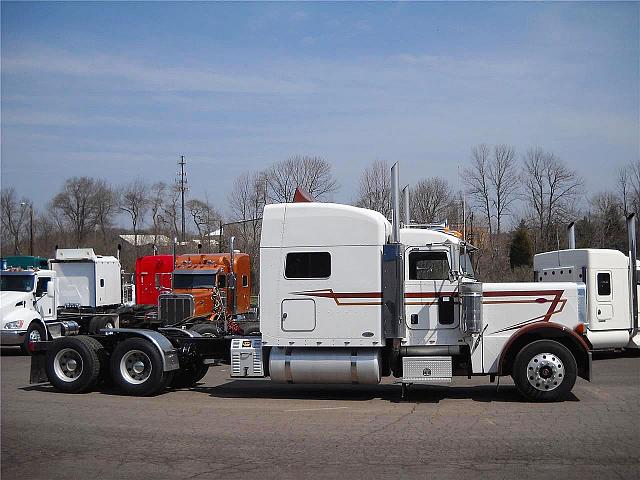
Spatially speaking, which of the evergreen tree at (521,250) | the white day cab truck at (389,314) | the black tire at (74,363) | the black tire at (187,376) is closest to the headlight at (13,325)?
the black tire at (74,363)

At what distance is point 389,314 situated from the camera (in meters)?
11.7

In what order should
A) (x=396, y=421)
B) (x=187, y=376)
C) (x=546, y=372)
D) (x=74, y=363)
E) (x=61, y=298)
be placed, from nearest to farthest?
(x=396, y=421), (x=546, y=372), (x=74, y=363), (x=187, y=376), (x=61, y=298)

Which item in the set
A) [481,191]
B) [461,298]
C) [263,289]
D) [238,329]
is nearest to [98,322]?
[238,329]

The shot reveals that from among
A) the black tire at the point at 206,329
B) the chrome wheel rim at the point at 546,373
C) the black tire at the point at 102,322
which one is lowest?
the chrome wheel rim at the point at 546,373

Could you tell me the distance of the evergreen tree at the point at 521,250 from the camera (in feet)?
→ 144

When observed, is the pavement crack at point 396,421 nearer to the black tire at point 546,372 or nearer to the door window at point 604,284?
the black tire at point 546,372

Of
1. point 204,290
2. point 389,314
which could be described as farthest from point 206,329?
point 204,290

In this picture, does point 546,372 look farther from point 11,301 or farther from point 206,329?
point 11,301

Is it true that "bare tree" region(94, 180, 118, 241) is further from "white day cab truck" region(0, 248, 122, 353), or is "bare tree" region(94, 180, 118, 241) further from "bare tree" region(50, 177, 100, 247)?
"white day cab truck" region(0, 248, 122, 353)

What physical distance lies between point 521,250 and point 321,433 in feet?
123

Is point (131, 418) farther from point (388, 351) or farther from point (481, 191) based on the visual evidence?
point (481, 191)

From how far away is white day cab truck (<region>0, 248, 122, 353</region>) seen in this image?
66.4 feet

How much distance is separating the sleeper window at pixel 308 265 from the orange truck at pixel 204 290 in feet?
24.4

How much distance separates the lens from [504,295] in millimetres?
11938
